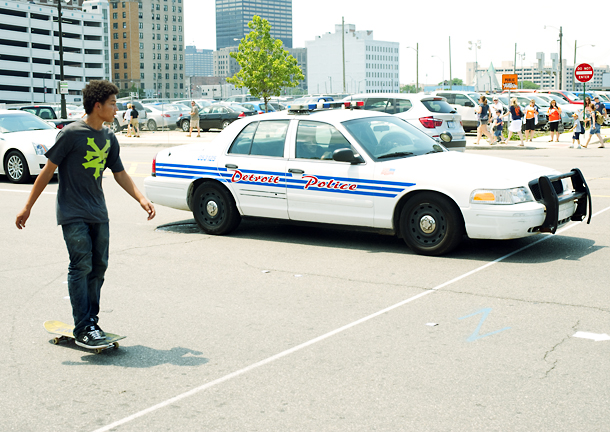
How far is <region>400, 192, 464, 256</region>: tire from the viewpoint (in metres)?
7.67

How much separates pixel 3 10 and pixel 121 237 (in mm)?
137528

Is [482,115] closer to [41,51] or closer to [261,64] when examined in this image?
[261,64]

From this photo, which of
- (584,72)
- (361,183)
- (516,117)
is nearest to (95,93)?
(361,183)

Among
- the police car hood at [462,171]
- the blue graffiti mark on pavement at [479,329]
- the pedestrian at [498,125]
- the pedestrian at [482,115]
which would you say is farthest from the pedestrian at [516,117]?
the blue graffiti mark on pavement at [479,329]

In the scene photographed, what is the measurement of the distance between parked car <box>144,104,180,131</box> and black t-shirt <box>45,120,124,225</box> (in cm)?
3421

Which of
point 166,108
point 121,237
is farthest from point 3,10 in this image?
point 121,237

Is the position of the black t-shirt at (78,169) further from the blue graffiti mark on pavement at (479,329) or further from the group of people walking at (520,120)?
the group of people walking at (520,120)

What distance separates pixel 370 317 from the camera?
579 cm

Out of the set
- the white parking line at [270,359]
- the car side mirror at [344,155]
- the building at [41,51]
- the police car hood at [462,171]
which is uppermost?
the building at [41,51]

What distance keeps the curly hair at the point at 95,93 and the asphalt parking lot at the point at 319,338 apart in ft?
5.61

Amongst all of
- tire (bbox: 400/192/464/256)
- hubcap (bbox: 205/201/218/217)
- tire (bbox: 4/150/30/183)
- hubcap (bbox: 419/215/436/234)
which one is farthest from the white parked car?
hubcap (bbox: 419/215/436/234)

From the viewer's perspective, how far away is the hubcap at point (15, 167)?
15688 mm

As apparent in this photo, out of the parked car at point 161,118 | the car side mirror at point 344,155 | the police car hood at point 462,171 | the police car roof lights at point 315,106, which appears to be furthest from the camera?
the parked car at point 161,118

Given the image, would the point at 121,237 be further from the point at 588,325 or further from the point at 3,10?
the point at 3,10
